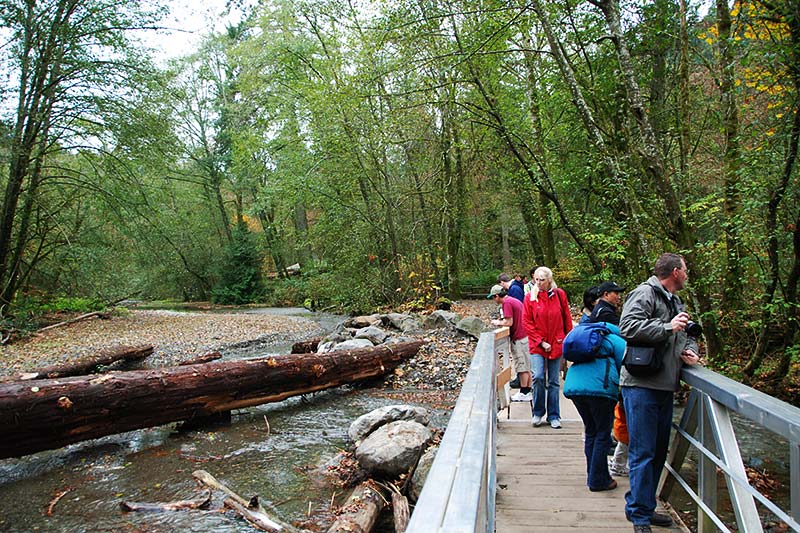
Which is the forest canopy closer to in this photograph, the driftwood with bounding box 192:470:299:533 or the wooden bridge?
the wooden bridge

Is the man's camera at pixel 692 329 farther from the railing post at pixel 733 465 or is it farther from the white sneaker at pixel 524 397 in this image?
the white sneaker at pixel 524 397

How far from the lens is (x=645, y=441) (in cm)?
315

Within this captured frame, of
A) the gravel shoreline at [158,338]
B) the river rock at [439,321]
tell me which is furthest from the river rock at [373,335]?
the gravel shoreline at [158,338]

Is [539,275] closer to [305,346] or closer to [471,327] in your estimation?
[471,327]

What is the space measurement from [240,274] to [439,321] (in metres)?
24.3

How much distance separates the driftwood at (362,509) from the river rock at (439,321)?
878 cm

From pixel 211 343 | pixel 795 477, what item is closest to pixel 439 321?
pixel 211 343

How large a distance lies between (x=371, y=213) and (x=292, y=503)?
15.6 metres

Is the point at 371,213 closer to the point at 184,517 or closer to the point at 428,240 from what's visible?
the point at 428,240

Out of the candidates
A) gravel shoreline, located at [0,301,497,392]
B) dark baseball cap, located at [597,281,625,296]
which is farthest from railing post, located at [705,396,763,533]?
gravel shoreline, located at [0,301,497,392]

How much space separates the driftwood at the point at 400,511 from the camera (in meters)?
4.72

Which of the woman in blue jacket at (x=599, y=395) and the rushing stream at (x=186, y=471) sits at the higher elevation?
the woman in blue jacket at (x=599, y=395)

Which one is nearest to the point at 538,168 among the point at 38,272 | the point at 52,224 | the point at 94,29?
the point at 94,29

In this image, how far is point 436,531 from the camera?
3.83ft
